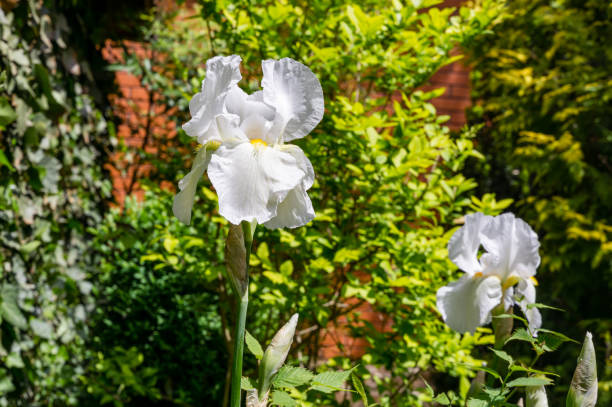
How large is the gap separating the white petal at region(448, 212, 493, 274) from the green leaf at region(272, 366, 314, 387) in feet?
1.41

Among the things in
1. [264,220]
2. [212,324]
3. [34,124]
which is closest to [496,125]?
[212,324]

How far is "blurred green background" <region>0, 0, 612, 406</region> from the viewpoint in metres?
1.73

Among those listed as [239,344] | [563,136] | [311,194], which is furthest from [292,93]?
[563,136]

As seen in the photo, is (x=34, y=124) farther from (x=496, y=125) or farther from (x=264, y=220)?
(x=496, y=125)

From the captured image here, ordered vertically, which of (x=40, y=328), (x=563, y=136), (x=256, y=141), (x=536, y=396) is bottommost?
(x=40, y=328)

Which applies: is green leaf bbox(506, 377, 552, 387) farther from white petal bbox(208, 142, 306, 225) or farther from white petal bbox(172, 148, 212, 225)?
white petal bbox(172, 148, 212, 225)

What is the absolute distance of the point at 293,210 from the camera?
71cm

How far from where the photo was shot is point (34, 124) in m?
2.21

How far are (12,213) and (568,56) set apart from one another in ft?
12.1

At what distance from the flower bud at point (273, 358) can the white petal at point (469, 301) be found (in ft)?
1.49

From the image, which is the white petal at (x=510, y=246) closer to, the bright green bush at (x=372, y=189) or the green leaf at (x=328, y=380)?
the green leaf at (x=328, y=380)

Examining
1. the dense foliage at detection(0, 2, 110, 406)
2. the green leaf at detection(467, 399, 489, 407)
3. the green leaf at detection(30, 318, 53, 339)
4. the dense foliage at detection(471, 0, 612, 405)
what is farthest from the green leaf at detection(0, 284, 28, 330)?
the dense foliage at detection(471, 0, 612, 405)

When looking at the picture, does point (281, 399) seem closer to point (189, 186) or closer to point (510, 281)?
point (189, 186)

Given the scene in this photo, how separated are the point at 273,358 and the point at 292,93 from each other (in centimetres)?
36
